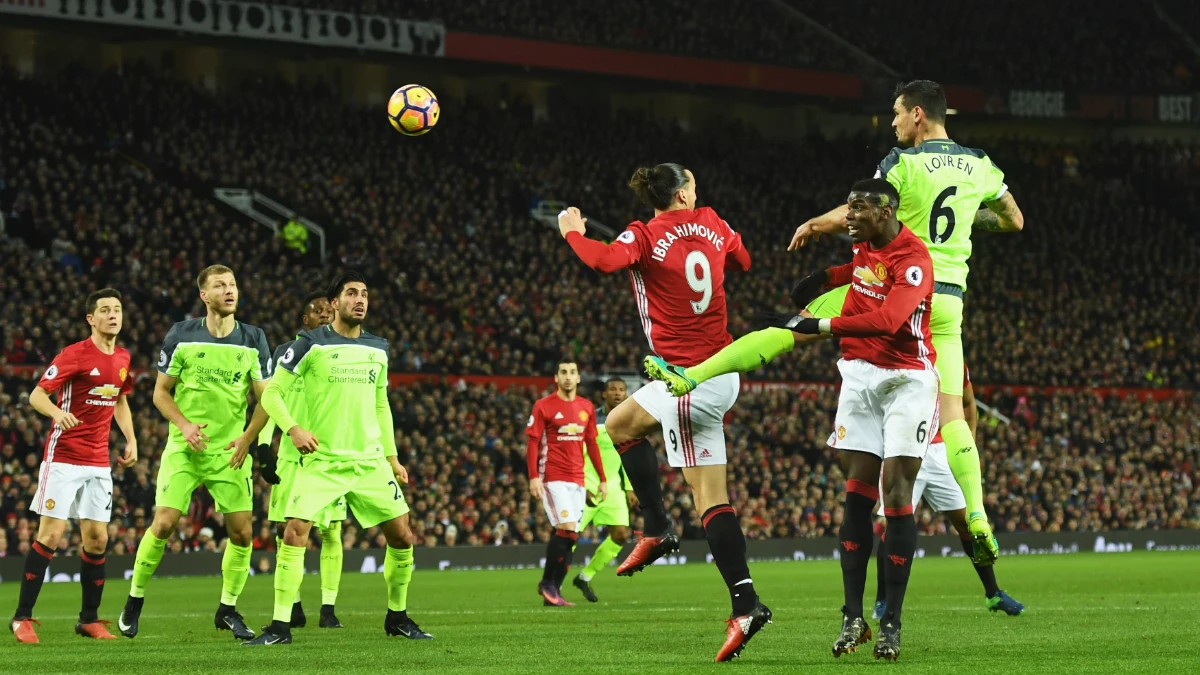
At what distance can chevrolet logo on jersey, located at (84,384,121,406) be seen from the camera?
12.0 metres

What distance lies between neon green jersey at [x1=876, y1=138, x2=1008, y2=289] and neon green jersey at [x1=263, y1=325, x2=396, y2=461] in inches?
154

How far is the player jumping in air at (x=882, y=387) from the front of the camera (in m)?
8.22

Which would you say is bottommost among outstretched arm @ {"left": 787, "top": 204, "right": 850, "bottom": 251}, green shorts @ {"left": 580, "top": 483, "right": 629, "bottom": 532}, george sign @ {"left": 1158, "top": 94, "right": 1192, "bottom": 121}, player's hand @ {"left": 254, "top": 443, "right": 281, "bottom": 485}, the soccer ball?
green shorts @ {"left": 580, "top": 483, "right": 629, "bottom": 532}

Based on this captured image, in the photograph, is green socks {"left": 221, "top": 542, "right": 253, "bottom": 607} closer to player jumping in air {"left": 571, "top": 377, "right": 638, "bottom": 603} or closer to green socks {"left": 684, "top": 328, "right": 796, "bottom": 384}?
green socks {"left": 684, "top": 328, "right": 796, "bottom": 384}

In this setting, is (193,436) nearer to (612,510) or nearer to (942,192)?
(942,192)

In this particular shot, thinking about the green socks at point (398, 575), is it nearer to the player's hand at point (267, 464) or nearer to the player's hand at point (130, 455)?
the player's hand at point (267, 464)

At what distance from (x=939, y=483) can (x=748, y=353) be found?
137 inches

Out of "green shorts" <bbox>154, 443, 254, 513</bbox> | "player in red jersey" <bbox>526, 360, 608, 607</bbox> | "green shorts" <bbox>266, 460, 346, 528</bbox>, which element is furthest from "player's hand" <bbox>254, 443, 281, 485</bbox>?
"player in red jersey" <bbox>526, 360, 608, 607</bbox>

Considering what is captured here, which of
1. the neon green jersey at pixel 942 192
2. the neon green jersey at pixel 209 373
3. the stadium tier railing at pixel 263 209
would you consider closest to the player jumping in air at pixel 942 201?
the neon green jersey at pixel 942 192

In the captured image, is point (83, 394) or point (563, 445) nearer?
point (83, 394)

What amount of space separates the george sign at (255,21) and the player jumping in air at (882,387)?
84.4ft

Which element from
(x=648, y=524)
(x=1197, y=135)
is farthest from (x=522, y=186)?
(x=648, y=524)


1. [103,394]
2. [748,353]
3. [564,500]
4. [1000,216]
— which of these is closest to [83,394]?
[103,394]

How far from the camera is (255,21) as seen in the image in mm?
33375
